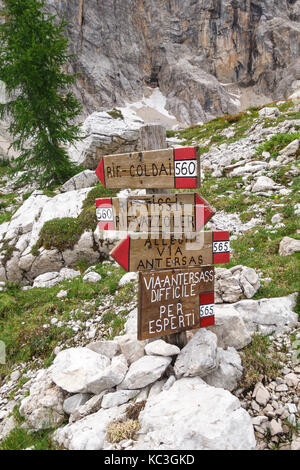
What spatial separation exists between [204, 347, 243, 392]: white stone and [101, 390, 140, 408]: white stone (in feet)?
3.20

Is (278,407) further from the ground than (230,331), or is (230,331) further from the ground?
(230,331)

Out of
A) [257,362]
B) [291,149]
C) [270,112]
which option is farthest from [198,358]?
[270,112]

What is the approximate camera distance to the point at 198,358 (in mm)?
3383

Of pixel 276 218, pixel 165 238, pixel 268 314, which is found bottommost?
pixel 268 314

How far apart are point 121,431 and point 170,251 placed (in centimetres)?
209

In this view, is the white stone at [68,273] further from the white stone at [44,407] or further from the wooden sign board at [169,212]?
the wooden sign board at [169,212]

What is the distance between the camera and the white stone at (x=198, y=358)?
3328 mm

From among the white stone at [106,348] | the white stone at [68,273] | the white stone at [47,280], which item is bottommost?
the white stone at [47,280]

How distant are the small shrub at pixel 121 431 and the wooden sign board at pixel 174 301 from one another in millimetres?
915

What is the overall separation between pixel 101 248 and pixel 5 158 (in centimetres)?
2428

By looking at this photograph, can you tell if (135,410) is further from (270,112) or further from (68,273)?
(270,112)

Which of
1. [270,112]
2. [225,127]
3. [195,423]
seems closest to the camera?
[195,423]

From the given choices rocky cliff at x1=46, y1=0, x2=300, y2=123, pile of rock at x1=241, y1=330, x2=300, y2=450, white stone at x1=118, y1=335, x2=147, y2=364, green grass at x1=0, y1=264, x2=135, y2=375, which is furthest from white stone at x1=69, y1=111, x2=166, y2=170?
rocky cliff at x1=46, y1=0, x2=300, y2=123

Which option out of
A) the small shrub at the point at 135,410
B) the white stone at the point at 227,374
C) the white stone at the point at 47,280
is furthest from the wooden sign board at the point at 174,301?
the white stone at the point at 47,280
